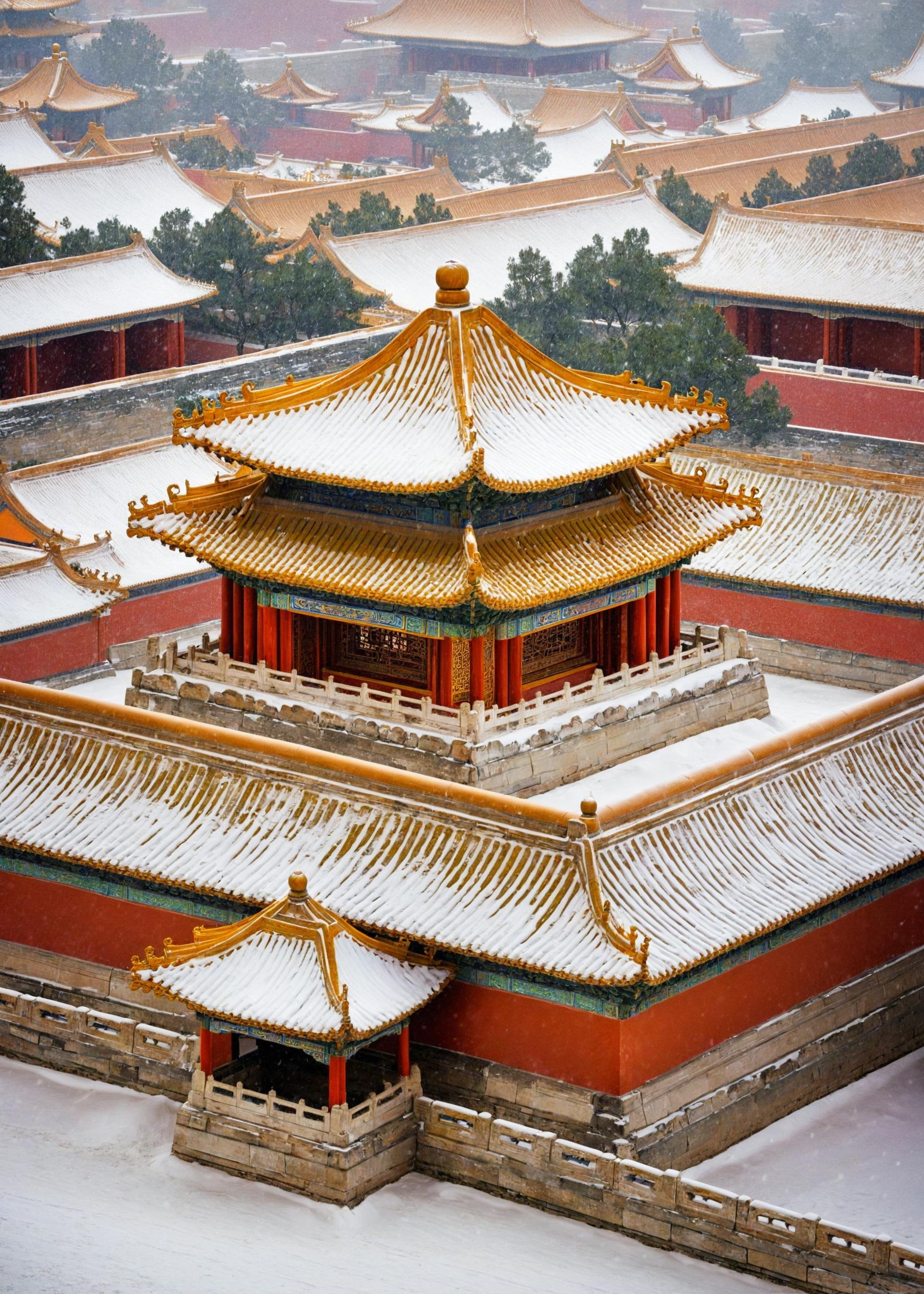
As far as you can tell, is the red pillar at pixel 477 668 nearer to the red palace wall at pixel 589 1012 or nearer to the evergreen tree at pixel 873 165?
the red palace wall at pixel 589 1012

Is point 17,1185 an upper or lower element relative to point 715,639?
lower

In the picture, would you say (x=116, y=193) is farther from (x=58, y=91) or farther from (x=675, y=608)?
(x=675, y=608)

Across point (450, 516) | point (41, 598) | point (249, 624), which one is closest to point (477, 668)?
point (450, 516)

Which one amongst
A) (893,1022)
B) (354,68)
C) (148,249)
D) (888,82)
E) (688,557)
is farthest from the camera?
(354,68)

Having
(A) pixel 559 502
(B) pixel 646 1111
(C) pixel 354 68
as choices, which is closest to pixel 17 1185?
(B) pixel 646 1111

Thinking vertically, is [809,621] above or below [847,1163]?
above

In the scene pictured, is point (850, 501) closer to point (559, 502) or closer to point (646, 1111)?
point (559, 502)

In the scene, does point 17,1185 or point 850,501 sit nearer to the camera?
point 17,1185
